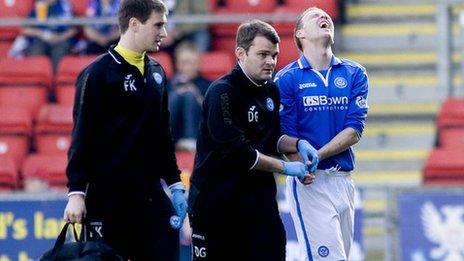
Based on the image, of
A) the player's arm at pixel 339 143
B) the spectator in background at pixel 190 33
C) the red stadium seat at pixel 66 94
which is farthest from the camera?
the red stadium seat at pixel 66 94

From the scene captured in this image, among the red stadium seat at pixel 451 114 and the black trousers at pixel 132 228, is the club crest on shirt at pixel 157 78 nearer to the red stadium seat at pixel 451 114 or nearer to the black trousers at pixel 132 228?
the black trousers at pixel 132 228

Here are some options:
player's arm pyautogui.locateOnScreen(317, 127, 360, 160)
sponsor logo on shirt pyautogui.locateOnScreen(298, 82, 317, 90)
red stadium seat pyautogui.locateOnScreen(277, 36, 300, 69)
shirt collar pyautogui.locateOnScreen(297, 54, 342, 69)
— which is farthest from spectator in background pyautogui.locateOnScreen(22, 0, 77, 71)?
player's arm pyautogui.locateOnScreen(317, 127, 360, 160)

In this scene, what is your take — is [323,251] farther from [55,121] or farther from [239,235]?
[55,121]

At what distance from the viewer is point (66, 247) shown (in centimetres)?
880

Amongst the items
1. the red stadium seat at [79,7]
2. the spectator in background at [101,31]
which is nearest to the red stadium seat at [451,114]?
the spectator in background at [101,31]

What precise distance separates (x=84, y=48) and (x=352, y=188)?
7129 mm

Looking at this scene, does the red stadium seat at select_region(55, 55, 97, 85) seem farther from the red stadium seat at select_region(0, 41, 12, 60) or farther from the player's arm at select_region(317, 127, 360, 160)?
the player's arm at select_region(317, 127, 360, 160)

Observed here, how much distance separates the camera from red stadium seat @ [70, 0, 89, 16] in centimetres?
1727

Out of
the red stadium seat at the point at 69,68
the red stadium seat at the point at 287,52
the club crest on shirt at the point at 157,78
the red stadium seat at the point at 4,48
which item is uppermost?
the red stadium seat at the point at 4,48

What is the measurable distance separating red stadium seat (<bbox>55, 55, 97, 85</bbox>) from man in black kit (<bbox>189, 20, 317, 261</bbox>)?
6.87 metres

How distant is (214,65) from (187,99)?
1.12 meters

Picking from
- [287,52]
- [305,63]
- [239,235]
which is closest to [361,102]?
[305,63]

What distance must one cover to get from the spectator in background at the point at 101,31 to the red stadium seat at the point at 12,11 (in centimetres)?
95

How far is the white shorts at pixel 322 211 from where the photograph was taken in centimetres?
978
